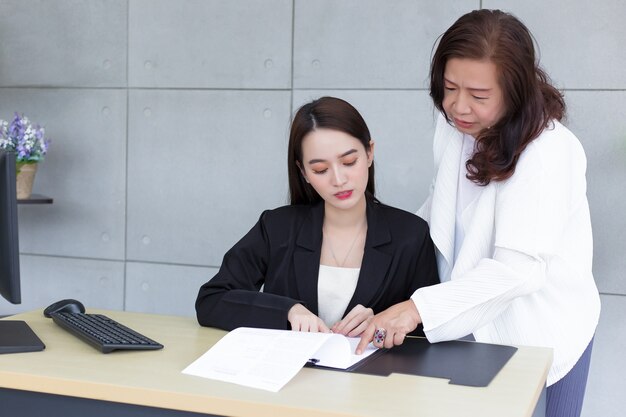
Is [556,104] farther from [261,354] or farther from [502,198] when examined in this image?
[261,354]

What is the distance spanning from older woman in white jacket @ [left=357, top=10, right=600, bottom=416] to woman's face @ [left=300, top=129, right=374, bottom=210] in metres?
0.26

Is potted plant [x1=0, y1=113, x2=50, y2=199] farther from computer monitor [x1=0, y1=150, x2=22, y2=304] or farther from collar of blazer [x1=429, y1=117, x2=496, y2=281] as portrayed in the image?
collar of blazer [x1=429, y1=117, x2=496, y2=281]

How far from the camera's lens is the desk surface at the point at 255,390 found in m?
1.45

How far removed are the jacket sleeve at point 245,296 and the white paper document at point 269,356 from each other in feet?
0.52

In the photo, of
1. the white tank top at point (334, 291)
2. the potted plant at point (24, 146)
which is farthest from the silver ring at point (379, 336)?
the potted plant at point (24, 146)

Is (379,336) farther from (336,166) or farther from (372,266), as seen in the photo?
(336,166)

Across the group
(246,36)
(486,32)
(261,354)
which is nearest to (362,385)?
(261,354)

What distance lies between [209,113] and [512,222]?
86.7 inches

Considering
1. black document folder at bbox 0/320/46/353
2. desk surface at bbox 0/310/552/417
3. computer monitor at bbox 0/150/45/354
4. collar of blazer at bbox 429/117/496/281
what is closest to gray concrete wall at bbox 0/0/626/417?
collar of blazer at bbox 429/117/496/281

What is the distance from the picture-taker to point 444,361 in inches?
70.3

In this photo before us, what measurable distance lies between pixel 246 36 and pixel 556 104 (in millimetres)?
1982

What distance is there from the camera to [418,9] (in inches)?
138

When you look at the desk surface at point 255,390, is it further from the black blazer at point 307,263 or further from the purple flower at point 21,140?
the purple flower at point 21,140

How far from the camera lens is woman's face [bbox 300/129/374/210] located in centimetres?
218
